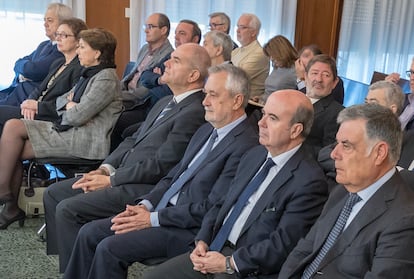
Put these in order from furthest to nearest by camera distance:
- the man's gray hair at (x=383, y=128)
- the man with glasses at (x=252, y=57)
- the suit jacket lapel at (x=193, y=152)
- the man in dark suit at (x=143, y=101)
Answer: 1. the man with glasses at (x=252, y=57)
2. the man in dark suit at (x=143, y=101)
3. the suit jacket lapel at (x=193, y=152)
4. the man's gray hair at (x=383, y=128)

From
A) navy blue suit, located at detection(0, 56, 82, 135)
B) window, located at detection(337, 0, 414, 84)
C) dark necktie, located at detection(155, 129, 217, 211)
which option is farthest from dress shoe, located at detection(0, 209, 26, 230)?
window, located at detection(337, 0, 414, 84)

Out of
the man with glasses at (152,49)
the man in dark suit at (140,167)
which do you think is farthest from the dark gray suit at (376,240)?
the man with glasses at (152,49)

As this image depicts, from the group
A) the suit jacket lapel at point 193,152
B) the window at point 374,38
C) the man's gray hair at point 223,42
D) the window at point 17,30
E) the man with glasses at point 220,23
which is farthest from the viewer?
the window at point 374,38

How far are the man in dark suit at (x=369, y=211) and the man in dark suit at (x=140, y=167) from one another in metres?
1.18

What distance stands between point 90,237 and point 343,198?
122cm

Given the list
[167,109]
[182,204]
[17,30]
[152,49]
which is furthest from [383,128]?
[17,30]

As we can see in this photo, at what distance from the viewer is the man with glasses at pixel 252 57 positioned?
486cm

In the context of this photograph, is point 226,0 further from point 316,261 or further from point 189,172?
point 316,261

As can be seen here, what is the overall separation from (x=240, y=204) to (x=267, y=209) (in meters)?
0.14

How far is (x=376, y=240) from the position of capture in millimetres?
1697

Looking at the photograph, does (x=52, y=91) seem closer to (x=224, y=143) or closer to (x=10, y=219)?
(x=10, y=219)

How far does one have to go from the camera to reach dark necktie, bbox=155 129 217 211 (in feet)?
8.62

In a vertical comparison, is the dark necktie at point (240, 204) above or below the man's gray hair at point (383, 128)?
below

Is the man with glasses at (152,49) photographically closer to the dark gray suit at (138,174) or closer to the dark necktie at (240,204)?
the dark gray suit at (138,174)
